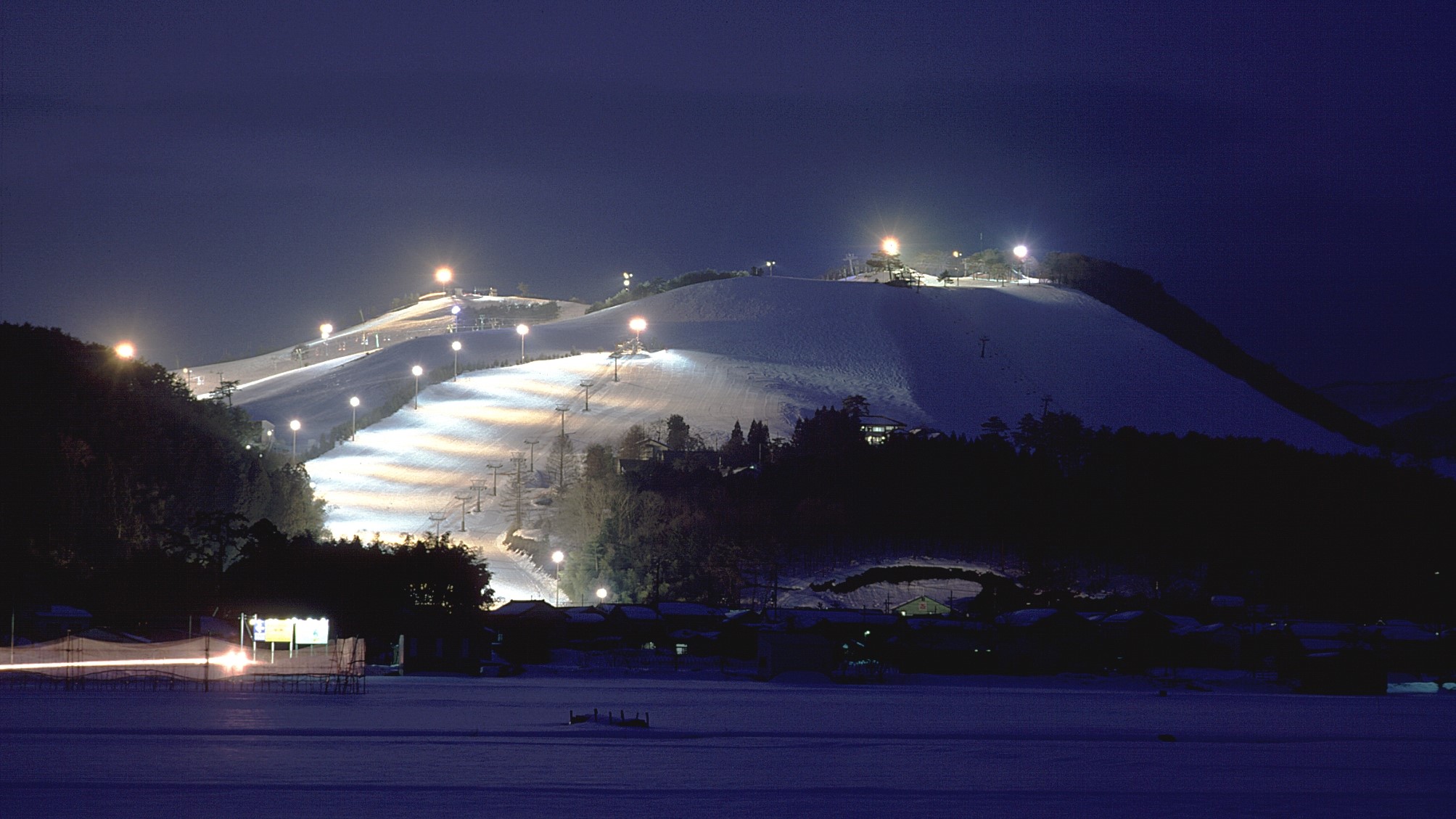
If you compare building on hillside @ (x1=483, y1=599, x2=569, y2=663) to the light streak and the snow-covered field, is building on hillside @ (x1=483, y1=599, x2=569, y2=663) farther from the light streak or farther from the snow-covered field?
the snow-covered field

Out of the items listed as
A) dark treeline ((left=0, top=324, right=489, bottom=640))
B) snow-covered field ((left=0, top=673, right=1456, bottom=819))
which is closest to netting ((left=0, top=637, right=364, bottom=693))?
snow-covered field ((left=0, top=673, right=1456, bottom=819))

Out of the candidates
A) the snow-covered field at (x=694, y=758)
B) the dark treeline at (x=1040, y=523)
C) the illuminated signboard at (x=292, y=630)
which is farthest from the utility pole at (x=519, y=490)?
the snow-covered field at (x=694, y=758)

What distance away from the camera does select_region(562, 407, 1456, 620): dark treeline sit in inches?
2820

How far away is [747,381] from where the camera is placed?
4727 inches

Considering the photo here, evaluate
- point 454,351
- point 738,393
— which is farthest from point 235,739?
point 454,351

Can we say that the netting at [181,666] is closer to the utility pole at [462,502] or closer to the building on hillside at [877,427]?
the utility pole at [462,502]

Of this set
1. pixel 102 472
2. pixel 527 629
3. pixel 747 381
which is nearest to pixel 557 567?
pixel 102 472

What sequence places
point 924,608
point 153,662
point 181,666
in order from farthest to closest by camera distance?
point 924,608, point 153,662, point 181,666

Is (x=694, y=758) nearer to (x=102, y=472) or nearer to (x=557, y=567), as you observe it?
(x=102, y=472)

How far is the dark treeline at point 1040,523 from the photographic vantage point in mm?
71625

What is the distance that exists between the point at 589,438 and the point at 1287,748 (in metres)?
78.8

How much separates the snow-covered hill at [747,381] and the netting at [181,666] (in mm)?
40830

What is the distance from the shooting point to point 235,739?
861 inches

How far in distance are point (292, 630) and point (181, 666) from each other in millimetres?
4729
